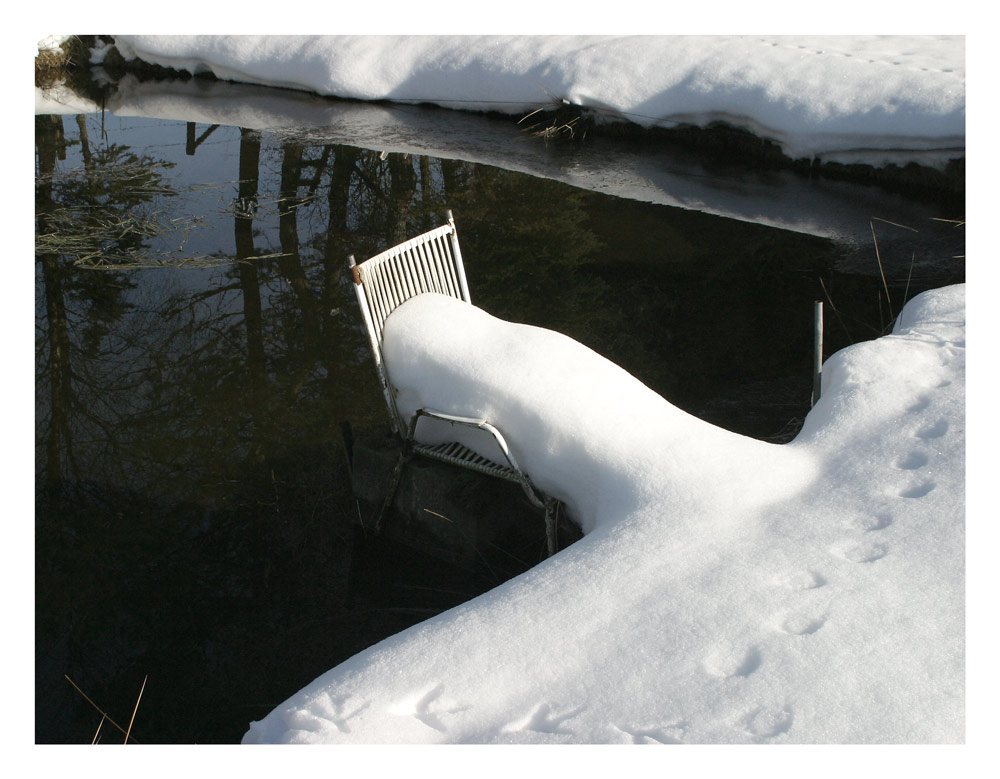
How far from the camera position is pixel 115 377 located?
487 centimetres

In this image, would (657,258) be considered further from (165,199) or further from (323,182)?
(165,199)

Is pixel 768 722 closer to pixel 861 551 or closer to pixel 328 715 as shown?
pixel 861 551

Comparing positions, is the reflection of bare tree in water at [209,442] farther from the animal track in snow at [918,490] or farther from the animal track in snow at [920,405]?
the animal track in snow at [920,405]

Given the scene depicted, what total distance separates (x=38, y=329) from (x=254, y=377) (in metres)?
1.66

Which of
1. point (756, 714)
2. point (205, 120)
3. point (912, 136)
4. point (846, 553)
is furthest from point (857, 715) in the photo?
point (205, 120)

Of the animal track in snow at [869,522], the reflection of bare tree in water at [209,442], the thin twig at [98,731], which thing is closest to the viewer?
the animal track in snow at [869,522]

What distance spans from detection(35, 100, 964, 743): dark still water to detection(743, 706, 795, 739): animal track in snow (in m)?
1.49

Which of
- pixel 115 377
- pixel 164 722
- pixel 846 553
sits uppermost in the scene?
pixel 846 553

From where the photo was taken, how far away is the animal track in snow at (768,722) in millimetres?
→ 1719

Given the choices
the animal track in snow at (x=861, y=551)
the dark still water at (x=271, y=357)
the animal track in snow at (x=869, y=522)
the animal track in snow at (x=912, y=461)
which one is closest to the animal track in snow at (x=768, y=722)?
the animal track in snow at (x=861, y=551)

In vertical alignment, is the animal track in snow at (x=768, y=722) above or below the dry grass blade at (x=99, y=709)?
above

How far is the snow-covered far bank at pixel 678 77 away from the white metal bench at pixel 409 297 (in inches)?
195

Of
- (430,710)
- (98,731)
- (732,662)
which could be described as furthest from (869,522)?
(98,731)

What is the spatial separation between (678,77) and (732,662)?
24.8ft
